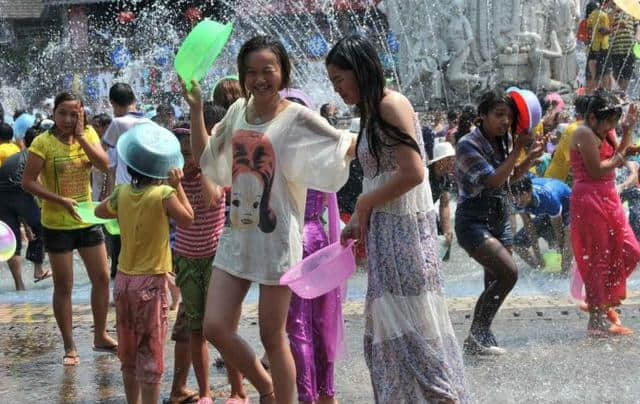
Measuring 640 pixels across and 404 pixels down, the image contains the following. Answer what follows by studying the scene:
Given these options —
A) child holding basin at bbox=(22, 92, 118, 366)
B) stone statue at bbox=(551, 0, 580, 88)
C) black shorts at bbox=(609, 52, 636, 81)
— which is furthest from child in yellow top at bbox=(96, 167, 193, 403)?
stone statue at bbox=(551, 0, 580, 88)

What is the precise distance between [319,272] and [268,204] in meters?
0.41

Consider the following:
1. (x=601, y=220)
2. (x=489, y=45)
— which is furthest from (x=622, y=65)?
(x=601, y=220)

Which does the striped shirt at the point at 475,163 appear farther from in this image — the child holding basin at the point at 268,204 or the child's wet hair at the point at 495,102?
the child holding basin at the point at 268,204

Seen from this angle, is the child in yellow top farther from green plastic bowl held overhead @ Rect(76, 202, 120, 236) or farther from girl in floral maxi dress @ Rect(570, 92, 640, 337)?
girl in floral maxi dress @ Rect(570, 92, 640, 337)

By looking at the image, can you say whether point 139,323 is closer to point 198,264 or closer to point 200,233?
point 198,264

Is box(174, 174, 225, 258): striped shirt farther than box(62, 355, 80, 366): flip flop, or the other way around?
box(62, 355, 80, 366): flip flop

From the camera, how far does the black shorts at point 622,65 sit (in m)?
16.2

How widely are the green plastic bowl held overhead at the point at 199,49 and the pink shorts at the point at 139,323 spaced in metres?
1.03

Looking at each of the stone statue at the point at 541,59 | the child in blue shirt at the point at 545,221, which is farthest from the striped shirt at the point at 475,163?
the stone statue at the point at 541,59

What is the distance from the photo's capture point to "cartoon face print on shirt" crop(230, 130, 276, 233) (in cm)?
455

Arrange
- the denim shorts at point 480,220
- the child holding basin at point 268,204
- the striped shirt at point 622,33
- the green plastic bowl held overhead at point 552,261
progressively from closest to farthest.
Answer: the child holding basin at point 268,204, the denim shorts at point 480,220, the green plastic bowl held overhead at point 552,261, the striped shirt at point 622,33

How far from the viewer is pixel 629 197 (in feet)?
34.3

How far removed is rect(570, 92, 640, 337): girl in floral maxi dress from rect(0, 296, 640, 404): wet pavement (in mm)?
312

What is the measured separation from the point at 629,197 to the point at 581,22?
274 inches
